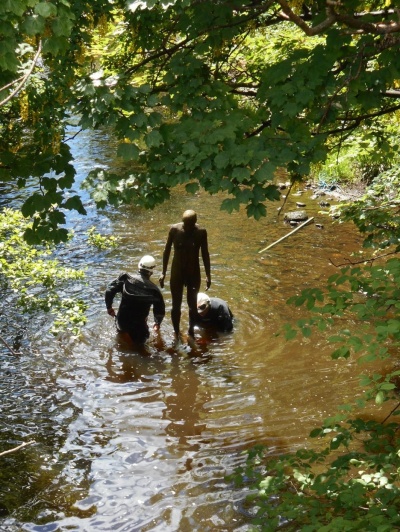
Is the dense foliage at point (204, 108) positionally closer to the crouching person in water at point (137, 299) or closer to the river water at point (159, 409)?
the river water at point (159, 409)

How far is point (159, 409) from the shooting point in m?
7.22

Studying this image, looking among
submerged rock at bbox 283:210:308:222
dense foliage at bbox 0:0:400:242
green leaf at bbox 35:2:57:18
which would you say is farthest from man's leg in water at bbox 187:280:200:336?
green leaf at bbox 35:2:57:18

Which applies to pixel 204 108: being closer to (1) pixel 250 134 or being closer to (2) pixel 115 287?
(1) pixel 250 134

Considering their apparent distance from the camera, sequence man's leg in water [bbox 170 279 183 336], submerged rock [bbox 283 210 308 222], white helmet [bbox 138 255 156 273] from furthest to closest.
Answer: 1. submerged rock [bbox 283 210 308 222]
2. man's leg in water [bbox 170 279 183 336]
3. white helmet [bbox 138 255 156 273]

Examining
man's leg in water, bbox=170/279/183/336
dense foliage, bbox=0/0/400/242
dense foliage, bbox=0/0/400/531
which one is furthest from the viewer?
man's leg in water, bbox=170/279/183/336

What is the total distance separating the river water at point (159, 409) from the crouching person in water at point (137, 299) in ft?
0.84

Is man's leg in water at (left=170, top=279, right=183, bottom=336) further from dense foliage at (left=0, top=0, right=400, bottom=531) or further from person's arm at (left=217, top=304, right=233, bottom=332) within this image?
dense foliage at (left=0, top=0, right=400, bottom=531)

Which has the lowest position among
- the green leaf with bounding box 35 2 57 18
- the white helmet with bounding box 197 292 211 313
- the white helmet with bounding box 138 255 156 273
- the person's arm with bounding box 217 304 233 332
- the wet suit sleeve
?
the person's arm with bounding box 217 304 233 332

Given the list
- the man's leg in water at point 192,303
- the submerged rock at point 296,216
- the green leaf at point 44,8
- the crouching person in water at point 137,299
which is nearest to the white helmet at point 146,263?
the crouching person in water at point 137,299

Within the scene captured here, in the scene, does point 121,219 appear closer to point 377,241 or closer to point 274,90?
point 377,241

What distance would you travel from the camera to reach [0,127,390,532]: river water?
5547 mm

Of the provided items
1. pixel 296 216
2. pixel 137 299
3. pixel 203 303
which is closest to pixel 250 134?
pixel 137 299

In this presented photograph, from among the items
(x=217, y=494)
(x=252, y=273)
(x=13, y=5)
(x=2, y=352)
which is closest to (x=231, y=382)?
(x=217, y=494)

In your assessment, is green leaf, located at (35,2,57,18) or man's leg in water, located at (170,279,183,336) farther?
man's leg in water, located at (170,279,183,336)
